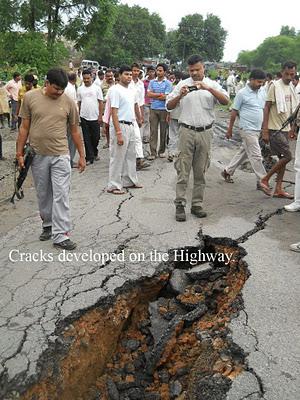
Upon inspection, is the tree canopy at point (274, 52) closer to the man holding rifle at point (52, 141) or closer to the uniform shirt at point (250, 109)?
the uniform shirt at point (250, 109)

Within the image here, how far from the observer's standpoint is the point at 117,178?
249 inches

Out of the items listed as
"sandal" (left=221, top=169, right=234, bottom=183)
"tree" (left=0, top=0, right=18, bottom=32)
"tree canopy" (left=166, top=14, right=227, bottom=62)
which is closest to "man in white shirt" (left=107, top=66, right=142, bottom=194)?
"sandal" (left=221, top=169, right=234, bottom=183)

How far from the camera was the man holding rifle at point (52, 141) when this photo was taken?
4.11m

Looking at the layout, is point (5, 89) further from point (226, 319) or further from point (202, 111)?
point (226, 319)

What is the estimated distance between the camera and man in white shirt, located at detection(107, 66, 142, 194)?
5984 millimetres

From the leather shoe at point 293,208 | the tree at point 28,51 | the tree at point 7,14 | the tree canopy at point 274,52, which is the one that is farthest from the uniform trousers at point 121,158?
the tree canopy at point 274,52

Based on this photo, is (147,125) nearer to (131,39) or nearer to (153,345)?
(153,345)

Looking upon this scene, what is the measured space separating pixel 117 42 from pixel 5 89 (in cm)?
5278

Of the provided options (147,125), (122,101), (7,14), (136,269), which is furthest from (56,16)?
(136,269)

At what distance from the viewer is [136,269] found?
395cm

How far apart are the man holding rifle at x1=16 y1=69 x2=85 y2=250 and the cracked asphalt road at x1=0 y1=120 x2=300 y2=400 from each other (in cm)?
40

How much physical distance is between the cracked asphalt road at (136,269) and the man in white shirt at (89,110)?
5.19 feet

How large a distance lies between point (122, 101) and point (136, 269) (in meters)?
2.96

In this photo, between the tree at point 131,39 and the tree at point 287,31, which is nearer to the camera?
the tree at point 131,39
